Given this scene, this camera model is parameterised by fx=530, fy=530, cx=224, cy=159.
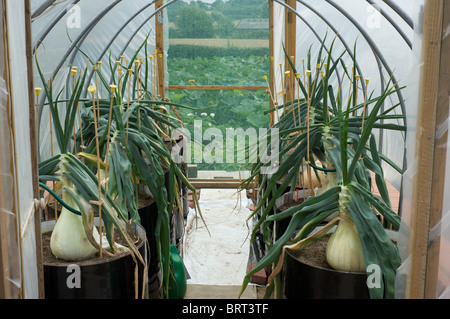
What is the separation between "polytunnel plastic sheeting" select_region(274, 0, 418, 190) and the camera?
3.05 meters

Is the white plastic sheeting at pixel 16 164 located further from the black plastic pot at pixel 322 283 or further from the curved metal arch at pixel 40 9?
the curved metal arch at pixel 40 9

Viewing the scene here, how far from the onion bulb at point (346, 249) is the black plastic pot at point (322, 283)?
0.06 meters

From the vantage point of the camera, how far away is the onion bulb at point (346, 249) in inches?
51.9

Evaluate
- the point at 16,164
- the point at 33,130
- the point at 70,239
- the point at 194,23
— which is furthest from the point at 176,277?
the point at 194,23

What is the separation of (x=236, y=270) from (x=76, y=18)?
204 centimetres

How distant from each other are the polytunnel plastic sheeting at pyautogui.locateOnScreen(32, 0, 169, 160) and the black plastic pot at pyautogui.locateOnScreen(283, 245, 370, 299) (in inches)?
65.4

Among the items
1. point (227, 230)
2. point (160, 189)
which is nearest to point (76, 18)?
point (227, 230)

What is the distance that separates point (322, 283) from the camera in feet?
4.22

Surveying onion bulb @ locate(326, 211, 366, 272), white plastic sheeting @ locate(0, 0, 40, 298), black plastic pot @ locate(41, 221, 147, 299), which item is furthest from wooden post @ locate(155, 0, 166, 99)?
white plastic sheeting @ locate(0, 0, 40, 298)

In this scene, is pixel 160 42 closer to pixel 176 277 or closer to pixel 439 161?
pixel 176 277

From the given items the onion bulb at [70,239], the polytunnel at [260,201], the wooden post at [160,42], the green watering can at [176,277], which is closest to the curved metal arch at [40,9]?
the polytunnel at [260,201]

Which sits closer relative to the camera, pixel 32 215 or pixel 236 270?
pixel 32 215

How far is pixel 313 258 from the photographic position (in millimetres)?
1440

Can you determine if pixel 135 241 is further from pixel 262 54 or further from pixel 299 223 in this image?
pixel 262 54
